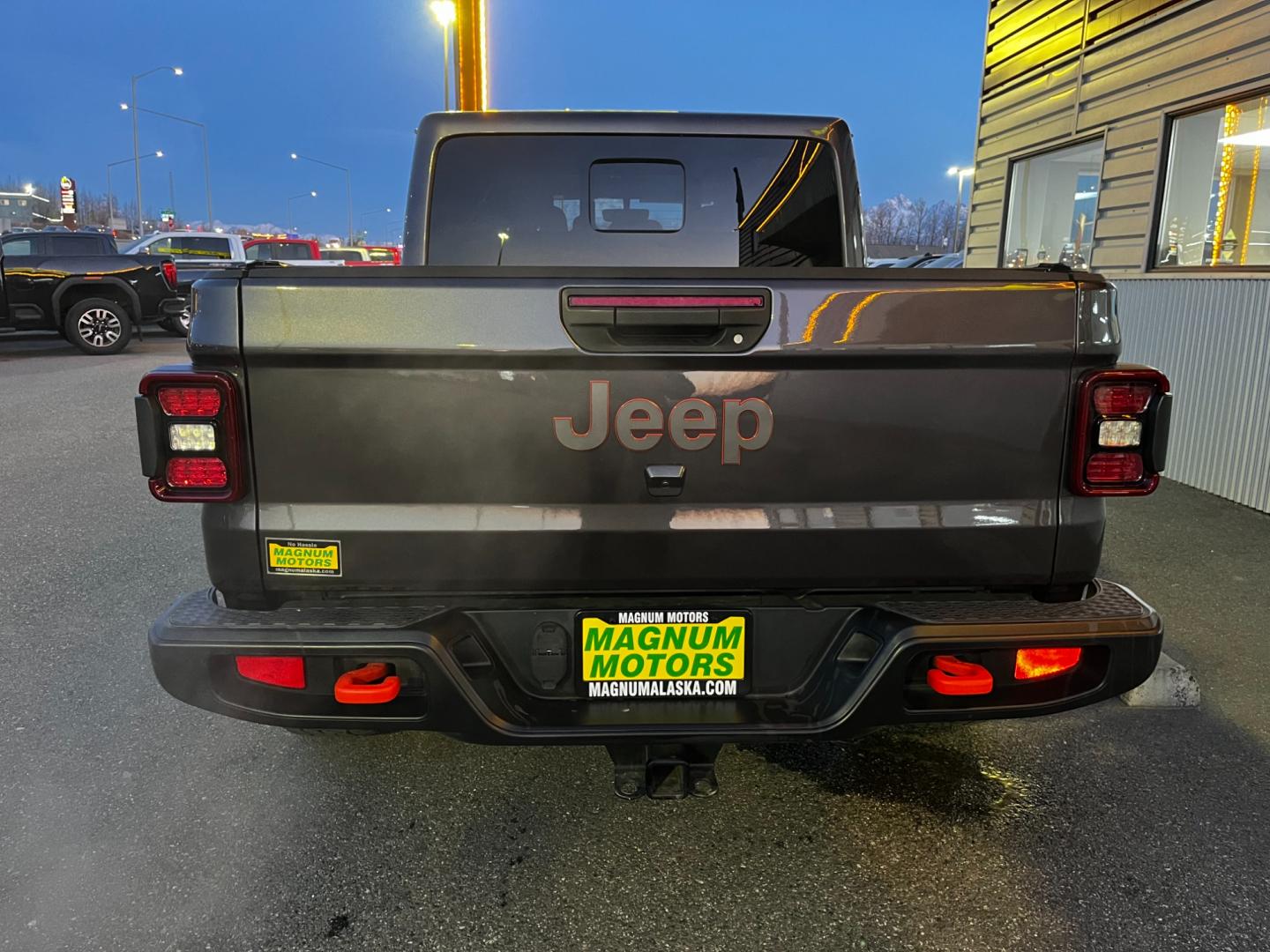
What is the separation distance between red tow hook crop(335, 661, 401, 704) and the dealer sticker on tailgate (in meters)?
0.26

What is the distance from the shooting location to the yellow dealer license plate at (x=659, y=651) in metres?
2.34

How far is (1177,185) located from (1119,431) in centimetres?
687

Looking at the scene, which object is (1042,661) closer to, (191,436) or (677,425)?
(677,425)

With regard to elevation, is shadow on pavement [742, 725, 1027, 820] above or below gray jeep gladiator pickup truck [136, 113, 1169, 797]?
below

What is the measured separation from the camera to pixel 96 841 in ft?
9.10

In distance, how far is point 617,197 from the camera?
151 inches

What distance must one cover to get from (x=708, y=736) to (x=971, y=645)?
681mm

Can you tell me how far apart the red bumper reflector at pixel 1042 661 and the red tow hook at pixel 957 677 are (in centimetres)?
9

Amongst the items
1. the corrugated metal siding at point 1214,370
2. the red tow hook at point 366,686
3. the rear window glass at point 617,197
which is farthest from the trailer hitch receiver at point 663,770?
the corrugated metal siding at point 1214,370

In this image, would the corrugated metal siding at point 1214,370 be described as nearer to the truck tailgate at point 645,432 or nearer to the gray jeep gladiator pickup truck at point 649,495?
the gray jeep gladiator pickup truck at point 649,495

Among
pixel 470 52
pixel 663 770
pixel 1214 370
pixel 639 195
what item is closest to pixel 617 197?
pixel 639 195

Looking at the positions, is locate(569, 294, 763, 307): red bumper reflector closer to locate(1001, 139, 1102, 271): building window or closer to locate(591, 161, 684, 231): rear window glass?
locate(591, 161, 684, 231): rear window glass

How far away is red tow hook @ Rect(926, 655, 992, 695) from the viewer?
7.68ft

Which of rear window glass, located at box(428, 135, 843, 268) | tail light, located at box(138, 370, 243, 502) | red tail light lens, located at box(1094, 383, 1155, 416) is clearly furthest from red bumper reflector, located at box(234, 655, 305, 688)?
red tail light lens, located at box(1094, 383, 1155, 416)
